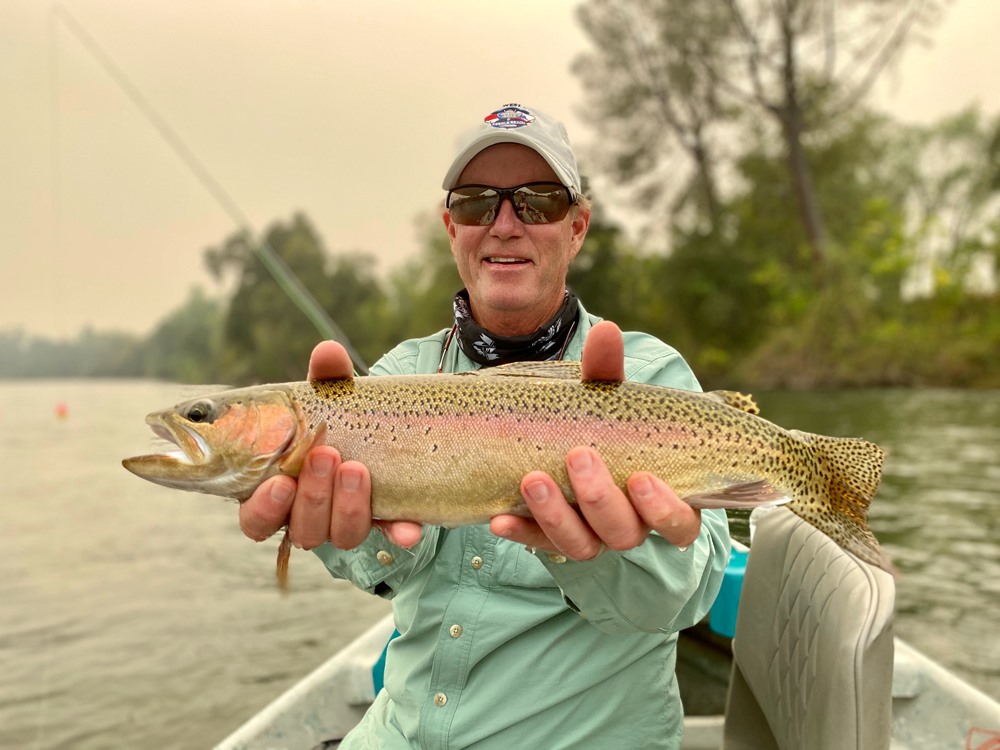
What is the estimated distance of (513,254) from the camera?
3.02 m

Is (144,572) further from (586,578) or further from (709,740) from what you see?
(586,578)

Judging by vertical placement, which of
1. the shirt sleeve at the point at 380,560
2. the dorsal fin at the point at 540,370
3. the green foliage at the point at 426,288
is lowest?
the green foliage at the point at 426,288

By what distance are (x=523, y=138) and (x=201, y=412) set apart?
1.43 metres

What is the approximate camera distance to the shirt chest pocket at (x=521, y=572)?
95.8 inches

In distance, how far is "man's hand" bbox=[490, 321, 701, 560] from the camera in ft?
6.97

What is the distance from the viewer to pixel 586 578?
2.20 meters

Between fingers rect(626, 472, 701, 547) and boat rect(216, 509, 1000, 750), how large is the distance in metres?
0.50

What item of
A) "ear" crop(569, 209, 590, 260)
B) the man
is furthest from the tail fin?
"ear" crop(569, 209, 590, 260)

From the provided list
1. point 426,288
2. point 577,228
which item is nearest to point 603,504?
point 577,228

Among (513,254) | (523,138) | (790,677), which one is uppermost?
(523,138)

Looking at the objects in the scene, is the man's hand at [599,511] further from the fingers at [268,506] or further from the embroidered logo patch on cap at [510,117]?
the embroidered logo patch on cap at [510,117]

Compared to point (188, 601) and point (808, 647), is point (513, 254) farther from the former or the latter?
point (188, 601)

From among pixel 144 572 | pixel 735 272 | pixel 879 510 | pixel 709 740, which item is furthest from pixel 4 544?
pixel 735 272

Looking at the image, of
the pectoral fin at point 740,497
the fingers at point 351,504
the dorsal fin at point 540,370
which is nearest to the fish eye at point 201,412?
the fingers at point 351,504
